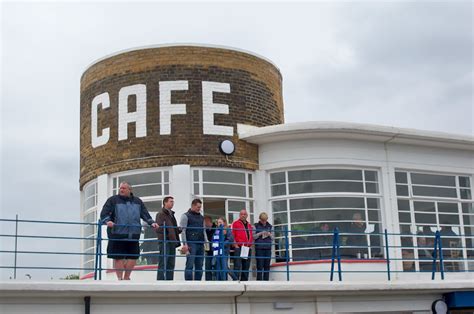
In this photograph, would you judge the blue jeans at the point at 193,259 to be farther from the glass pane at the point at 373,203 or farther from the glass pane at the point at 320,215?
the glass pane at the point at 373,203

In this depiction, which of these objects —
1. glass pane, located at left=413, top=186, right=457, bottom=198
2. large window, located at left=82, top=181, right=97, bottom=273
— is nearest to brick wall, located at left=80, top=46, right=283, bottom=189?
large window, located at left=82, top=181, right=97, bottom=273

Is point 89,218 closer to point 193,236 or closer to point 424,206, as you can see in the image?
point 193,236

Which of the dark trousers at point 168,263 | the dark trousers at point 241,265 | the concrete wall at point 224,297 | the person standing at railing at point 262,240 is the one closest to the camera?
the concrete wall at point 224,297

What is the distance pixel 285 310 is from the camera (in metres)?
12.2

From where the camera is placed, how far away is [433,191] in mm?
17891

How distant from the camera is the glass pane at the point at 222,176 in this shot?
16.6 m

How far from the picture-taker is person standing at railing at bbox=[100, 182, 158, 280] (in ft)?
39.7

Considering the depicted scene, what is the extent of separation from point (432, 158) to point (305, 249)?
14.1 ft

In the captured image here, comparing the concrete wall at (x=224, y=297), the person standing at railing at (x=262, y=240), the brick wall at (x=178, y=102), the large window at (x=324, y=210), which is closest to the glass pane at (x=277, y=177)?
the large window at (x=324, y=210)

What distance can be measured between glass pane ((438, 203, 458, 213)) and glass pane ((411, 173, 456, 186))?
0.53 m

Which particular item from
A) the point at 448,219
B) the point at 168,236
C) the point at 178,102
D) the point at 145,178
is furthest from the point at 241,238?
the point at 448,219

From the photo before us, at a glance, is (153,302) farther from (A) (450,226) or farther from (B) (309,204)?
(A) (450,226)

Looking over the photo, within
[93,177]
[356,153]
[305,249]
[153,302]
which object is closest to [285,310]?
[153,302]

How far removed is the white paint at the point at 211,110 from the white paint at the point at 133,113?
56.2 inches
